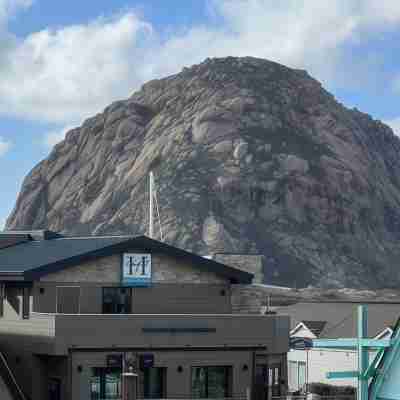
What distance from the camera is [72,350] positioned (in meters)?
39.5

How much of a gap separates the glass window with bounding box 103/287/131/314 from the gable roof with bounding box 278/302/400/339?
22.7m

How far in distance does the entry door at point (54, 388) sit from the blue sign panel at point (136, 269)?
5.78 m

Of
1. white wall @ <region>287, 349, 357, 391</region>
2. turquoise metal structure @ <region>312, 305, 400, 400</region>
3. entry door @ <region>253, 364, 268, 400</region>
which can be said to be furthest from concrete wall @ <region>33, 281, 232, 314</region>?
turquoise metal structure @ <region>312, 305, 400, 400</region>

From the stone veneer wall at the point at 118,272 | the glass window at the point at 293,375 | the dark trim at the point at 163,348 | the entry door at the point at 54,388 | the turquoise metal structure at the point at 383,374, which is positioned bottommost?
the glass window at the point at 293,375

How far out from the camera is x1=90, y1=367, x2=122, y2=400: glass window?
131ft

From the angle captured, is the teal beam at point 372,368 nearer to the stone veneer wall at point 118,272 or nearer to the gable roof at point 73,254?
the gable roof at point 73,254

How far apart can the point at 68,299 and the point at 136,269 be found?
145 inches

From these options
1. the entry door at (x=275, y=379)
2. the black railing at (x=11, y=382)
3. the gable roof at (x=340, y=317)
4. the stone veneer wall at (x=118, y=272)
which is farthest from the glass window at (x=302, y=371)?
the black railing at (x=11, y=382)

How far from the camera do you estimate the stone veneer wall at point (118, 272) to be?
4350cm

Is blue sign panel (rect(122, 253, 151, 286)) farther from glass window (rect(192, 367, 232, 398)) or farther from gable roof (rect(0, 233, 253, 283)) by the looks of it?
glass window (rect(192, 367, 232, 398))

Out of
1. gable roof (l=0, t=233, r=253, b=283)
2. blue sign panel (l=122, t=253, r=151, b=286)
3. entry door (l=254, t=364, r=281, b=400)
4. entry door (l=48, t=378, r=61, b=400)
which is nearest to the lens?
entry door (l=48, t=378, r=61, b=400)

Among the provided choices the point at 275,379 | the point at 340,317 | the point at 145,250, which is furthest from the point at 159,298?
the point at 340,317

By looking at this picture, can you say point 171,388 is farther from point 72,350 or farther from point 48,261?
point 48,261

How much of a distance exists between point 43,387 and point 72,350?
2773mm
